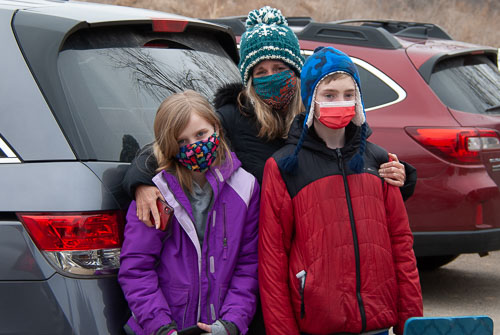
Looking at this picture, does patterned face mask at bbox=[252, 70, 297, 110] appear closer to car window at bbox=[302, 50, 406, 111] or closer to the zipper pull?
the zipper pull

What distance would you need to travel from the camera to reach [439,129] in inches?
188

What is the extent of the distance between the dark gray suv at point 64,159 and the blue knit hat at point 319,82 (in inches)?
23.9

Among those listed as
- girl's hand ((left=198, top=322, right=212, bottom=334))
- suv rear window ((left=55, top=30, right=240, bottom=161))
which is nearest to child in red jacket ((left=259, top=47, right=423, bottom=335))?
girl's hand ((left=198, top=322, right=212, bottom=334))

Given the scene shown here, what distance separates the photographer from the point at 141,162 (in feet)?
8.52

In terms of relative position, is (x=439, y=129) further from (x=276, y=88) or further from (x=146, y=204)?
(x=146, y=204)

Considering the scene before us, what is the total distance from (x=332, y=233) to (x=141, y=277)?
724 mm

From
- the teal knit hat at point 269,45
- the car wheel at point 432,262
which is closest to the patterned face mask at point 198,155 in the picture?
the teal knit hat at point 269,45

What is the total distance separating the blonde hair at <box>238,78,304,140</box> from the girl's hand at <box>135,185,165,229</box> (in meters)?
0.63

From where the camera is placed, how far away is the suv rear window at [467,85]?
5002 millimetres

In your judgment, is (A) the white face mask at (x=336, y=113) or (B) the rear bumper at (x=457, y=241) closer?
(A) the white face mask at (x=336, y=113)

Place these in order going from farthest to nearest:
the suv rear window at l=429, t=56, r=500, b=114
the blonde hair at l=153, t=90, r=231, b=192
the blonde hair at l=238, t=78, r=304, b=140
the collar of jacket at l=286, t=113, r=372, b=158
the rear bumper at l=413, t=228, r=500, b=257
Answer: the suv rear window at l=429, t=56, r=500, b=114, the rear bumper at l=413, t=228, r=500, b=257, the blonde hair at l=238, t=78, r=304, b=140, the collar of jacket at l=286, t=113, r=372, b=158, the blonde hair at l=153, t=90, r=231, b=192

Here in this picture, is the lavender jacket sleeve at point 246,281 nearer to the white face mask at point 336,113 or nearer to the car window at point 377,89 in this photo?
the white face mask at point 336,113

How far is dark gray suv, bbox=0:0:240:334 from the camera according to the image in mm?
2273

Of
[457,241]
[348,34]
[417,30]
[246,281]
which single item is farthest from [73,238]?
[417,30]
